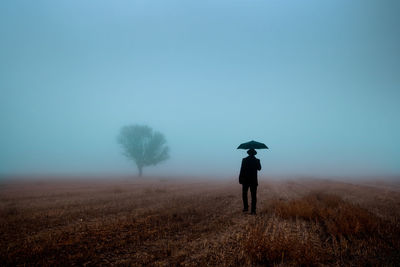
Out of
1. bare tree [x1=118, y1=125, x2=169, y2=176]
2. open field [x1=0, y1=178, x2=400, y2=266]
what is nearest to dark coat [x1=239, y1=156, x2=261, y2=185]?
open field [x1=0, y1=178, x2=400, y2=266]

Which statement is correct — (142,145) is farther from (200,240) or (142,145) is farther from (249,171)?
(200,240)

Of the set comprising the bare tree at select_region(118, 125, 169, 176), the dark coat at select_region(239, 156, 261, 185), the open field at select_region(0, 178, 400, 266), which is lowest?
the open field at select_region(0, 178, 400, 266)

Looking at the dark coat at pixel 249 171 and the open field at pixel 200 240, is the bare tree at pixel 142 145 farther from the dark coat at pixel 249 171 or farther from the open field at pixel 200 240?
the dark coat at pixel 249 171

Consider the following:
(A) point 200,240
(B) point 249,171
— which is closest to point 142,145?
(B) point 249,171

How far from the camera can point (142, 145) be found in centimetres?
4619

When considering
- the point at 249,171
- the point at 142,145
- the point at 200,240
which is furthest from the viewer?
the point at 142,145

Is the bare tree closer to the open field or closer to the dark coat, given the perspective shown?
the open field

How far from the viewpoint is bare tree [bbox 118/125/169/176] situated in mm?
45656

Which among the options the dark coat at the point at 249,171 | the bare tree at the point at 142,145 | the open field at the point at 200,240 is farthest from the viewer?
the bare tree at the point at 142,145

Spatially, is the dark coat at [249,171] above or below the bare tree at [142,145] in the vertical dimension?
below

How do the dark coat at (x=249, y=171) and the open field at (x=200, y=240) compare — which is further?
the dark coat at (x=249, y=171)

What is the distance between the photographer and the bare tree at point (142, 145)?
4566 cm

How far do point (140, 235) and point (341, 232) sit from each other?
18.5ft

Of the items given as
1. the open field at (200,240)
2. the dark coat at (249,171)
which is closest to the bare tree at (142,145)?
the open field at (200,240)
